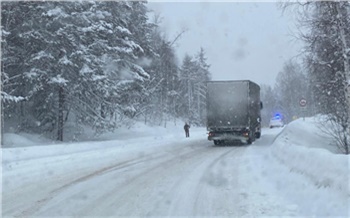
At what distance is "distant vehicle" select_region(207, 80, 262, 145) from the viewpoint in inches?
991

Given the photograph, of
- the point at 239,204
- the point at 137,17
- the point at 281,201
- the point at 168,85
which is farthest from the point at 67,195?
the point at 168,85

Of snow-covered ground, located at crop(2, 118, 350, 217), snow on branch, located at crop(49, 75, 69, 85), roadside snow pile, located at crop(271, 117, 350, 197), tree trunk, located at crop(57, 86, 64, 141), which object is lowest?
snow-covered ground, located at crop(2, 118, 350, 217)

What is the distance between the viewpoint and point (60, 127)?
82.4 feet

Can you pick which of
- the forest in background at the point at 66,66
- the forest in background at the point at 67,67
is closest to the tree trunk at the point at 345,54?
the forest in background at the point at 67,67

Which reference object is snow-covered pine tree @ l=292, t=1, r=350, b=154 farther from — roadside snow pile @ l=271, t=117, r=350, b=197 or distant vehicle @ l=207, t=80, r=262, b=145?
distant vehicle @ l=207, t=80, r=262, b=145

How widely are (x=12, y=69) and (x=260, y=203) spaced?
69.1 feet

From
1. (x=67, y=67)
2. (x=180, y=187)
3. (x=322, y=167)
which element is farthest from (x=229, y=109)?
(x=322, y=167)

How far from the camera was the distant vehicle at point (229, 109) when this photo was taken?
2517 cm

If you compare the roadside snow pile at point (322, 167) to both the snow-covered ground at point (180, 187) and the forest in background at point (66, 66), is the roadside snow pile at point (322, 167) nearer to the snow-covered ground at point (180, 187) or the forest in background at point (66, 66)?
the snow-covered ground at point (180, 187)

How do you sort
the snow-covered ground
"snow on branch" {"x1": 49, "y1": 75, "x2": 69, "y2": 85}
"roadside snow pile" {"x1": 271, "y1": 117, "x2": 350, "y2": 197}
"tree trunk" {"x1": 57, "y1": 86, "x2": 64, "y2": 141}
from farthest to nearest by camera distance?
"tree trunk" {"x1": 57, "y1": 86, "x2": 64, "y2": 141}
"snow on branch" {"x1": 49, "y1": 75, "x2": 69, "y2": 85}
the snow-covered ground
"roadside snow pile" {"x1": 271, "y1": 117, "x2": 350, "y2": 197}

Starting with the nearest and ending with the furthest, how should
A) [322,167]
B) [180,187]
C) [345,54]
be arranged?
1. [322,167]
2. [180,187]
3. [345,54]

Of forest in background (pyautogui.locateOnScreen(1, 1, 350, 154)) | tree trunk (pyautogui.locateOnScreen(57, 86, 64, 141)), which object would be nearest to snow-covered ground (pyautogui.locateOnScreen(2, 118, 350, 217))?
forest in background (pyautogui.locateOnScreen(1, 1, 350, 154))

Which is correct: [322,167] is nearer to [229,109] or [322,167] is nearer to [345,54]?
[345,54]

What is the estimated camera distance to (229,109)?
25.2 metres
